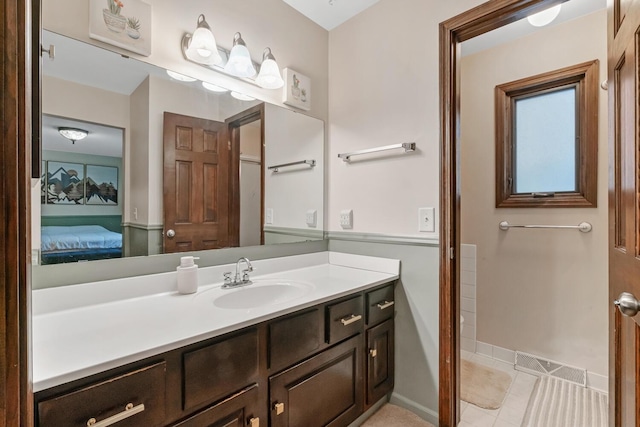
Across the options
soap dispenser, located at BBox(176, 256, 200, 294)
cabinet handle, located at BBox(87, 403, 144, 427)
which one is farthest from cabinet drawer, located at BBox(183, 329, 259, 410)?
soap dispenser, located at BBox(176, 256, 200, 294)

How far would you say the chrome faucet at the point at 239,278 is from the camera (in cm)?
143

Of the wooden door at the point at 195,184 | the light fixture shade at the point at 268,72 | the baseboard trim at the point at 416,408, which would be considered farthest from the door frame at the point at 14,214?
the baseboard trim at the point at 416,408

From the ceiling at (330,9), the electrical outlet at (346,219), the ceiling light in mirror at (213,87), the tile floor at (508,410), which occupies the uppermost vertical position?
the ceiling at (330,9)

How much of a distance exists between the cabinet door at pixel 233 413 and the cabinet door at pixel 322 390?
0.25 ft

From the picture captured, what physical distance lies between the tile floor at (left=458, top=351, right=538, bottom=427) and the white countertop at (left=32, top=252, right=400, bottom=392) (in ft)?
3.02

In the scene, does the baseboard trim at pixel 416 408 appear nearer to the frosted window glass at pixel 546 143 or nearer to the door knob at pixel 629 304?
the door knob at pixel 629 304

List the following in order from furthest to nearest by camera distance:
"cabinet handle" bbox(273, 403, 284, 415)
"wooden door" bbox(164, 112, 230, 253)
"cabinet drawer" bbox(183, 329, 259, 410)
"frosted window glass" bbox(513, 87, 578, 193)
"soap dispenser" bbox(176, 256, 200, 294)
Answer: "frosted window glass" bbox(513, 87, 578, 193) < "wooden door" bbox(164, 112, 230, 253) < "soap dispenser" bbox(176, 256, 200, 294) < "cabinet handle" bbox(273, 403, 284, 415) < "cabinet drawer" bbox(183, 329, 259, 410)

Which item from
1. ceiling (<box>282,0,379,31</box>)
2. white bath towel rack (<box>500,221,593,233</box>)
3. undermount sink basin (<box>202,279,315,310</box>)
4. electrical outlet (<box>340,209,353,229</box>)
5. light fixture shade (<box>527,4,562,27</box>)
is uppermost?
ceiling (<box>282,0,379,31</box>)

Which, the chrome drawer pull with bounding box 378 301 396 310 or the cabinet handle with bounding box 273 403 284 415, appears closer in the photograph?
the cabinet handle with bounding box 273 403 284 415

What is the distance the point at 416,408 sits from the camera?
1.64 meters

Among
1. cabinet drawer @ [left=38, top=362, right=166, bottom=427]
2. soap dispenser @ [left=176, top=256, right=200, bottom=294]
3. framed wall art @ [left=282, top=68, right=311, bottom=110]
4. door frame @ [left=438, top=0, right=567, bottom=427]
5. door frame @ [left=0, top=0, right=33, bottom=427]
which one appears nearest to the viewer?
door frame @ [left=0, top=0, right=33, bottom=427]

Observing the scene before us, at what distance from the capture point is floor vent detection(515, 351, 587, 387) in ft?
6.40

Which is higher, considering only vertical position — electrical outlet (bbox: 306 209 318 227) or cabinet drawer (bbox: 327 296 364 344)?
Answer: electrical outlet (bbox: 306 209 318 227)

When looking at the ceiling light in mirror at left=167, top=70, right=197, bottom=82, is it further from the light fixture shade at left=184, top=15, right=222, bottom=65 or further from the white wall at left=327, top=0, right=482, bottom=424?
the white wall at left=327, top=0, right=482, bottom=424
